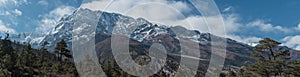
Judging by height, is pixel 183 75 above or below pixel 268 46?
below

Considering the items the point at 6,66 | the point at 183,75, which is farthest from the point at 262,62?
the point at 6,66

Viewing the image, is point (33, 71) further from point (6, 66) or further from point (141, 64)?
point (141, 64)

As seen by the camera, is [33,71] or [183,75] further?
[183,75]

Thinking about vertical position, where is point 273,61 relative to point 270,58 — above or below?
below

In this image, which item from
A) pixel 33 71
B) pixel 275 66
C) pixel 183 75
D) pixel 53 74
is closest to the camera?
pixel 275 66

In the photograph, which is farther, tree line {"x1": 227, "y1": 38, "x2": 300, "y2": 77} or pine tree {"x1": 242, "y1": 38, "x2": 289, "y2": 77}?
tree line {"x1": 227, "y1": 38, "x2": 300, "y2": 77}

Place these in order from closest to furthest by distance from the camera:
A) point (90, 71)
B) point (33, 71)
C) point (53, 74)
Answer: point (90, 71) → point (53, 74) → point (33, 71)

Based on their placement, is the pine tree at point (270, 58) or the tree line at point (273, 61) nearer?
the pine tree at point (270, 58)

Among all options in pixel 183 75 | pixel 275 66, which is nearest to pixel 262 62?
pixel 275 66

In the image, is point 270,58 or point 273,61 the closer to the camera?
point 273,61
